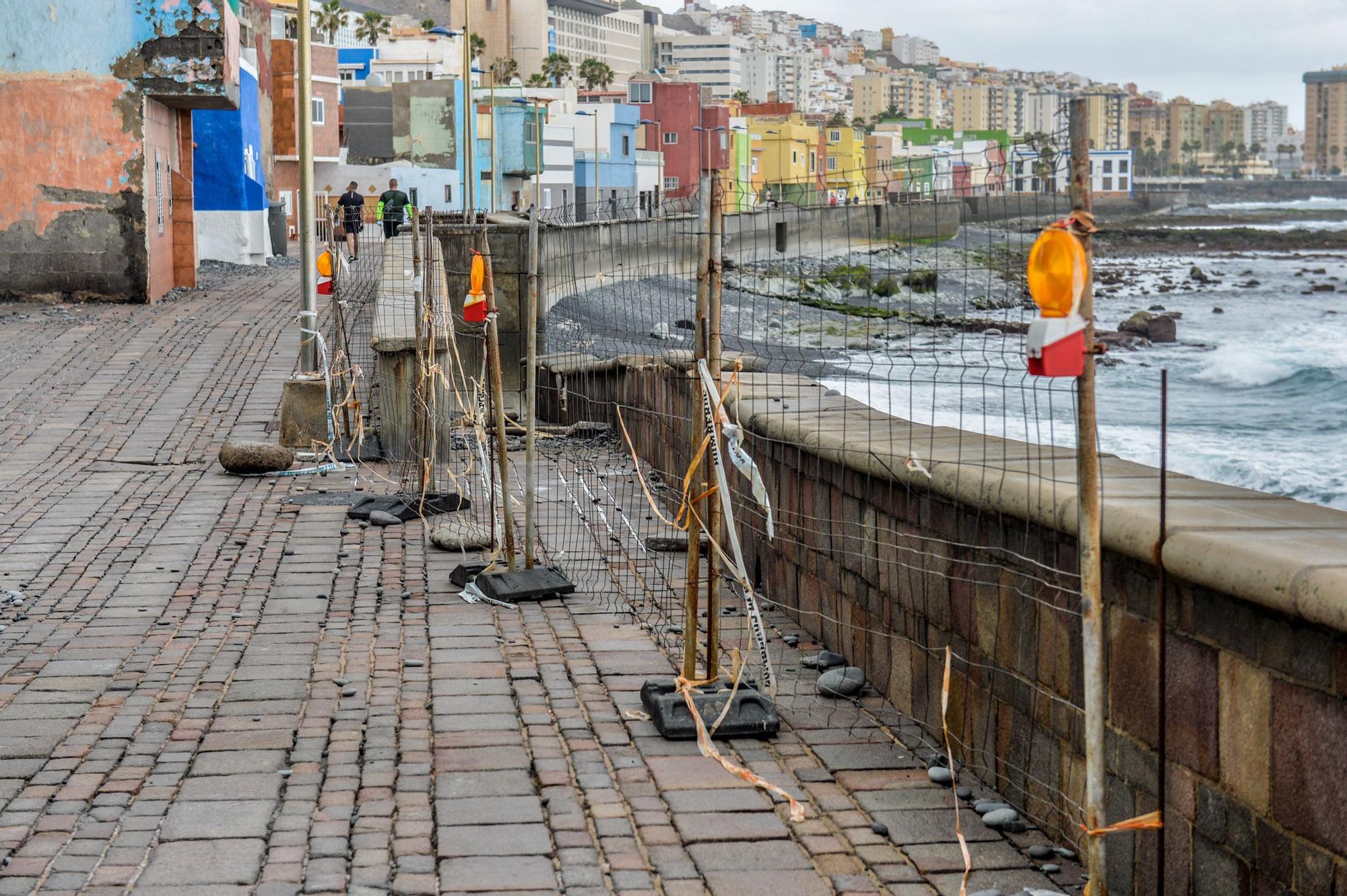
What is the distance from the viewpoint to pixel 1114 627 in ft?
14.1

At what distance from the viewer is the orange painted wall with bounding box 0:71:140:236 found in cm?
2483

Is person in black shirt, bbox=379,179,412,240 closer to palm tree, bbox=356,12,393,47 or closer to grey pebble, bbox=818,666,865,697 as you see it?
grey pebble, bbox=818,666,865,697

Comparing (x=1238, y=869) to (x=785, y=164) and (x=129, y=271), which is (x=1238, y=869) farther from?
(x=785, y=164)

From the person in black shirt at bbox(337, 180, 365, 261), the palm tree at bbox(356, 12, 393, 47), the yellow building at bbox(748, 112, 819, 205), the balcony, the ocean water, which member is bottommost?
the ocean water

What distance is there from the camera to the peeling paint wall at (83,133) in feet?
81.5

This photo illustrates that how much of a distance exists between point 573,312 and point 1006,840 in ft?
61.6

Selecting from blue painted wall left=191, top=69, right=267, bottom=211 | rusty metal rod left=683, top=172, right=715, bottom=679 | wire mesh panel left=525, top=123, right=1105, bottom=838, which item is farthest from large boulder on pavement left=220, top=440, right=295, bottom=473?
blue painted wall left=191, top=69, right=267, bottom=211

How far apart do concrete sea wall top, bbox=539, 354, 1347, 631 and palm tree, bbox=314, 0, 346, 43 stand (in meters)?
90.3

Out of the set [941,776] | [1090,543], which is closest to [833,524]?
[941,776]

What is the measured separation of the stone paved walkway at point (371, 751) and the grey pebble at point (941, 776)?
2.0 inches

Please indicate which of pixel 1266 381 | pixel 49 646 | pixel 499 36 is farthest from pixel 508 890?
pixel 499 36

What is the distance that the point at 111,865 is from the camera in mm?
4535

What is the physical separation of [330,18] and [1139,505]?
9372cm

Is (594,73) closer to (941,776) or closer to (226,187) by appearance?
(226,187)
